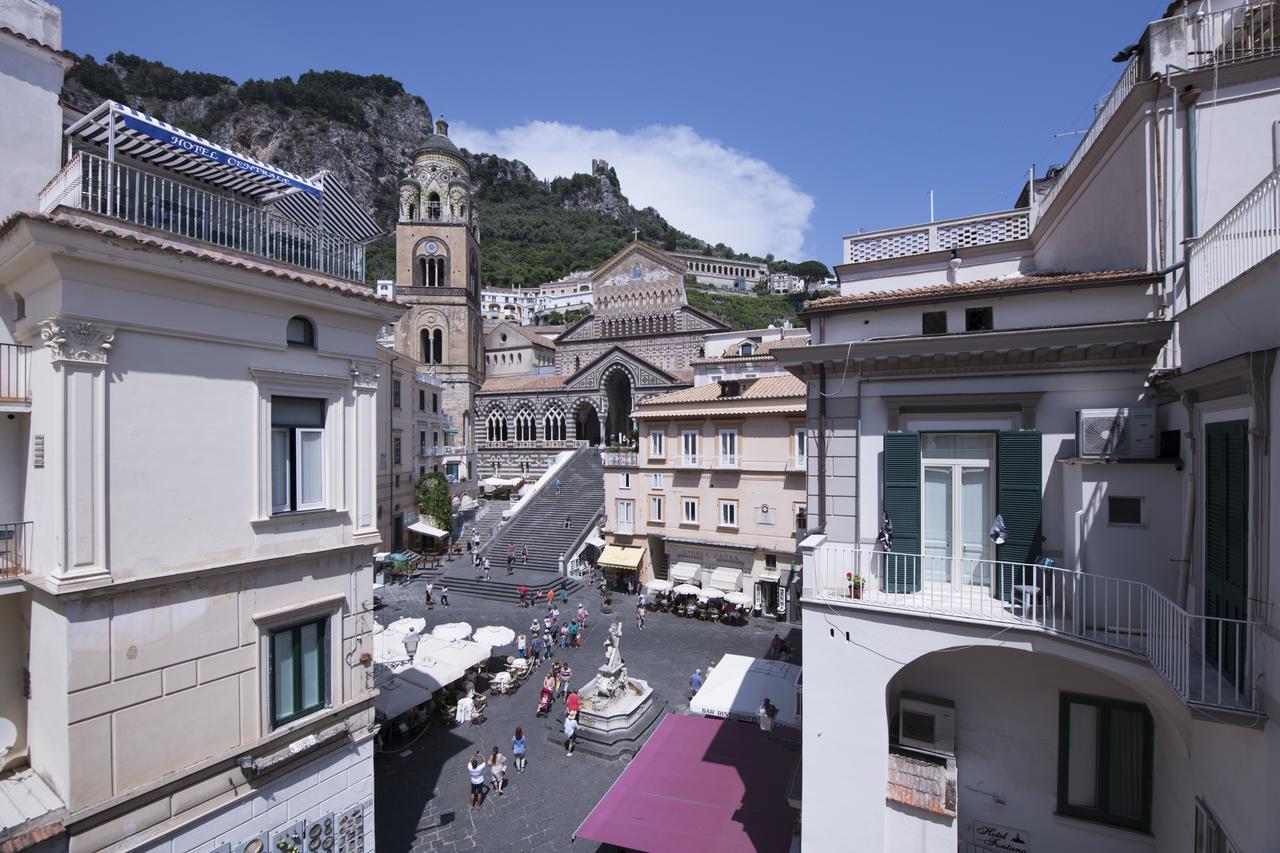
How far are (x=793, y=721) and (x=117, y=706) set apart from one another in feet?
34.4

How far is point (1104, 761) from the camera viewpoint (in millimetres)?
7715

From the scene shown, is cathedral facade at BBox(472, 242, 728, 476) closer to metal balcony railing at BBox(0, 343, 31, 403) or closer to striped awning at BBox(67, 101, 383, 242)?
striped awning at BBox(67, 101, 383, 242)

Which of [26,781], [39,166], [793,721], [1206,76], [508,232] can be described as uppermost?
[508,232]

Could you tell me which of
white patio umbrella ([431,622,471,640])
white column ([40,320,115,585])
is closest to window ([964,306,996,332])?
white column ([40,320,115,585])

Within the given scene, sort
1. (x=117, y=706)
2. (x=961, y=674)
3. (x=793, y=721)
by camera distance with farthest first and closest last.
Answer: (x=793, y=721)
(x=961, y=674)
(x=117, y=706)

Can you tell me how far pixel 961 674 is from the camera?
832cm

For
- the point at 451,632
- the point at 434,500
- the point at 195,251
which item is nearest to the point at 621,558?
the point at 451,632

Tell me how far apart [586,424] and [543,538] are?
19442 mm

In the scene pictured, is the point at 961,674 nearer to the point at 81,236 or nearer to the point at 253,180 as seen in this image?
the point at 81,236

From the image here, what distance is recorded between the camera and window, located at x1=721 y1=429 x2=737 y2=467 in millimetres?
25688

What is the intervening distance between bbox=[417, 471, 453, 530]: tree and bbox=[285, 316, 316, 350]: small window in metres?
26.9

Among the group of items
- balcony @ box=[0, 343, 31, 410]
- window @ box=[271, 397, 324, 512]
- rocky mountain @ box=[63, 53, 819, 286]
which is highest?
rocky mountain @ box=[63, 53, 819, 286]

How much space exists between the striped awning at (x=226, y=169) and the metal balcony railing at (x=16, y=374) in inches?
109

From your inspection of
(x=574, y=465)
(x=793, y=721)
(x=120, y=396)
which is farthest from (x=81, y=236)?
(x=574, y=465)
